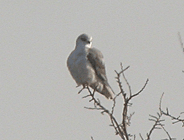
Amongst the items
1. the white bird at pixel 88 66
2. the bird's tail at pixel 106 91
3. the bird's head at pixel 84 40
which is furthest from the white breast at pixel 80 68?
the bird's tail at pixel 106 91

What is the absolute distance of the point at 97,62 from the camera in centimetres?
702

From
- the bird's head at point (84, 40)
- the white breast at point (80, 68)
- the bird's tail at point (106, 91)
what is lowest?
the bird's tail at point (106, 91)

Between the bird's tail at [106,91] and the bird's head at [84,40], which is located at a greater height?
the bird's head at [84,40]

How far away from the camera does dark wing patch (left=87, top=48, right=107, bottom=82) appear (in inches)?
273

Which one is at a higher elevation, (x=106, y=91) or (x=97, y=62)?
(x=97, y=62)

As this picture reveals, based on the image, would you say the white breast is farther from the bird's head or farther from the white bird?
the bird's head

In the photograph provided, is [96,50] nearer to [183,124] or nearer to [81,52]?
[81,52]

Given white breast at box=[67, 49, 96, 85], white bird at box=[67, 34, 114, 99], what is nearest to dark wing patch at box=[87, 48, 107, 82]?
white bird at box=[67, 34, 114, 99]

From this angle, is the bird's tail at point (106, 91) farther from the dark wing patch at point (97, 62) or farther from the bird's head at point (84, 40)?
the bird's head at point (84, 40)

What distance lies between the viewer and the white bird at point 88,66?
262 inches

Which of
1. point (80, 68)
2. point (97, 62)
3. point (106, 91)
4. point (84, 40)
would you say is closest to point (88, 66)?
point (80, 68)

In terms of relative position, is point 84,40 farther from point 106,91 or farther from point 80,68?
point 106,91

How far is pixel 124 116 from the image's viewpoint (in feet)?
14.6

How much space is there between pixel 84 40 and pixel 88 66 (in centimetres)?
62
